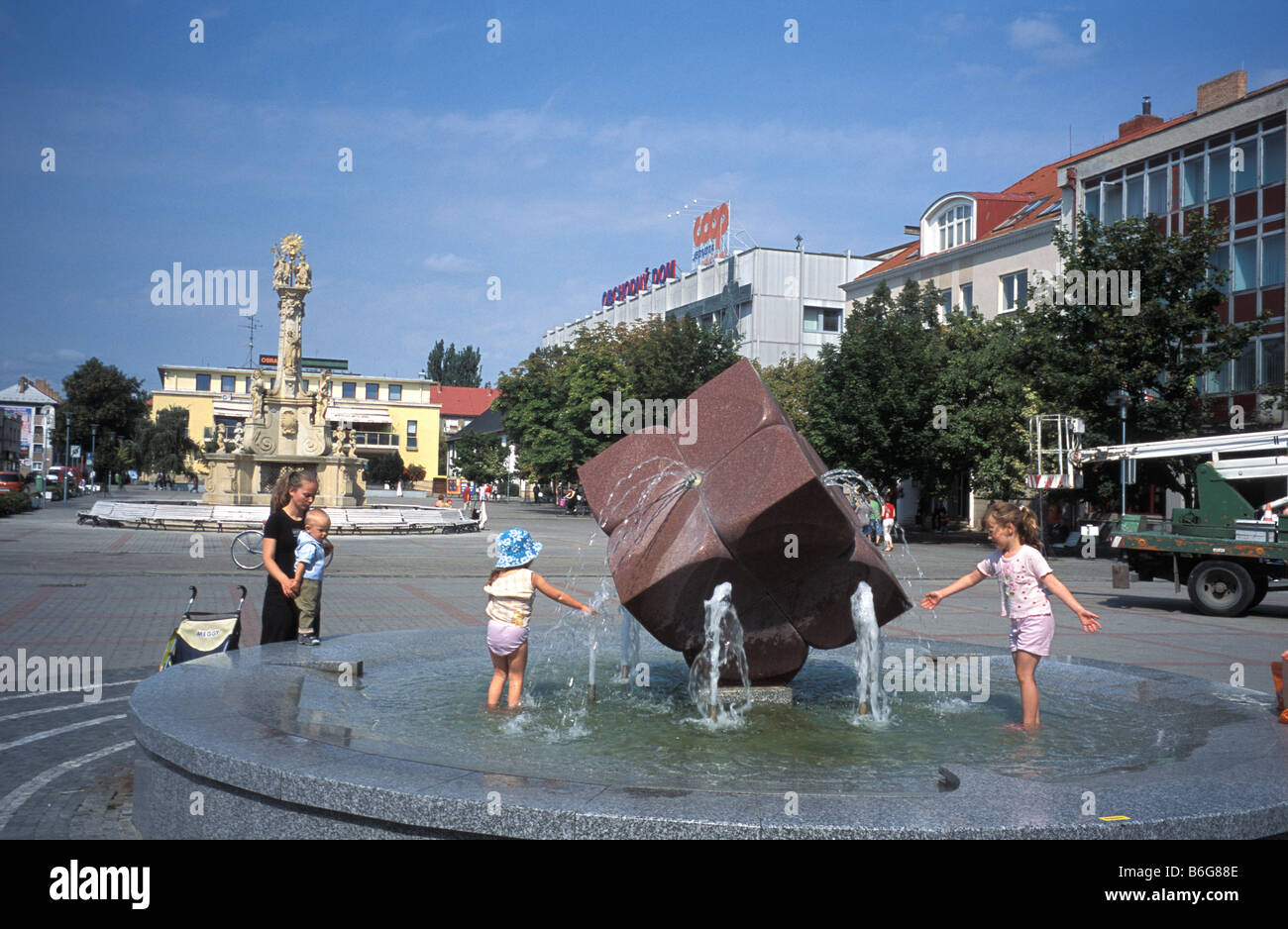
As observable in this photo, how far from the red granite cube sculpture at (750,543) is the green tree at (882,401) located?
30.0 m

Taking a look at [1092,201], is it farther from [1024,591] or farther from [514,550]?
[514,550]

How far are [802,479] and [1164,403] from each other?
26.4 meters

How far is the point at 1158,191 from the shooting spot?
3475 cm

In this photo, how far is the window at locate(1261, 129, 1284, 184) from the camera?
30.5 meters

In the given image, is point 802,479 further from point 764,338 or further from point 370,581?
point 764,338

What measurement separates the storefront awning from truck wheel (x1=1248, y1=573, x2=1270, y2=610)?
94.9 m

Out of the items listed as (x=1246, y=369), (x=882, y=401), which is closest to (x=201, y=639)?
(x=882, y=401)

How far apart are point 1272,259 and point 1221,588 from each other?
1911 centimetres

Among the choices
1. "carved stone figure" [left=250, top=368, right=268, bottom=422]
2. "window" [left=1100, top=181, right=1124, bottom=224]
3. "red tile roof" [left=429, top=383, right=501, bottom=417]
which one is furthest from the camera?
"red tile roof" [left=429, top=383, right=501, bottom=417]

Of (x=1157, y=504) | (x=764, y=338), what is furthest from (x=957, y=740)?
(x=764, y=338)

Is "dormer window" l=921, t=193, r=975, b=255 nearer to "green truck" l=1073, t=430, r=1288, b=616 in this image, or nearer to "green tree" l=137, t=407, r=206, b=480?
"green truck" l=1073, t=430, r=1288, b=616

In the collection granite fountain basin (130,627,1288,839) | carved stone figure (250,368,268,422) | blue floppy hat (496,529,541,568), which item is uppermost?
carved stone figure (250,368,268,422)
